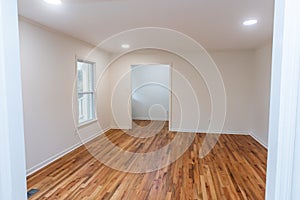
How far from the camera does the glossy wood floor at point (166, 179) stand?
2.41 m

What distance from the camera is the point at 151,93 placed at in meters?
7.64

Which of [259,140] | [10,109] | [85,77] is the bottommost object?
[259,140]

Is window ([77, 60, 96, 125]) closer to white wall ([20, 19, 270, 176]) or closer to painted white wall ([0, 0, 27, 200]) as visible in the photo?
white wall ([20, 19, 270, 176])

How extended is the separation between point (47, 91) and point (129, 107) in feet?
9.59

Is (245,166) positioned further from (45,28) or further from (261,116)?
(45,28)

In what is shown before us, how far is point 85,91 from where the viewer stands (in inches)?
189

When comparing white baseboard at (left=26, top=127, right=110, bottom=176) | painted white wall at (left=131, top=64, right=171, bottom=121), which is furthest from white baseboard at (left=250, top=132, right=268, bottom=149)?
white baseboard at (left=26, top=127, right=110, bottom=176)

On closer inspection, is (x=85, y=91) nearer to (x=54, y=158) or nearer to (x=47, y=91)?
(x=47, y=91)

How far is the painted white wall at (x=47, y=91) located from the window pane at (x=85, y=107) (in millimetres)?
417

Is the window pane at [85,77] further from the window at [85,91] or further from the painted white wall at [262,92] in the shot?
the painted white wall at [262,92]

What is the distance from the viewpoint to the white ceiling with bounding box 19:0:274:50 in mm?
2293

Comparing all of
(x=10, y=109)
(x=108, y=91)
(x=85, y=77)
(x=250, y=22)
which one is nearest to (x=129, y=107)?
(x=108, y=91)

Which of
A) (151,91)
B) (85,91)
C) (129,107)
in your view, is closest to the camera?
(85,91)

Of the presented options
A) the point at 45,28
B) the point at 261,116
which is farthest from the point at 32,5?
the point at 261,116
